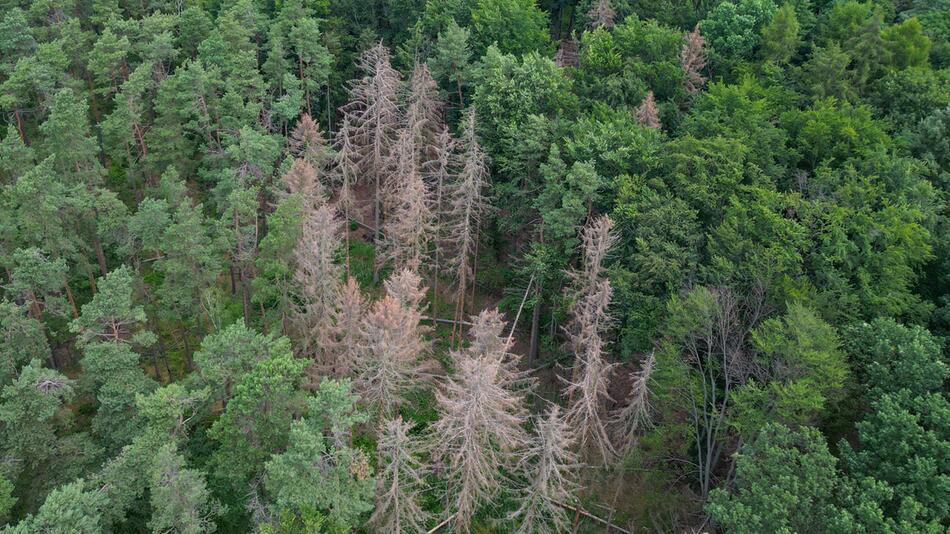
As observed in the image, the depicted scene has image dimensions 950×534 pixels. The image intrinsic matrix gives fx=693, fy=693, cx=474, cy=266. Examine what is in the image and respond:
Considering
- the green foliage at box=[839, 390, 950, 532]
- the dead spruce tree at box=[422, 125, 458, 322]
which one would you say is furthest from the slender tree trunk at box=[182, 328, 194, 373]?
the green foliage at box=[839, 390, 950, 532]

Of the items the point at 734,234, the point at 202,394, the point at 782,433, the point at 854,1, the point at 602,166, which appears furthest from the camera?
the point at 854,1

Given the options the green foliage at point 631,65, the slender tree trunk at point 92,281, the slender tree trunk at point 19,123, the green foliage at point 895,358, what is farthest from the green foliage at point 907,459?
the slender tree trunk at point 19,123

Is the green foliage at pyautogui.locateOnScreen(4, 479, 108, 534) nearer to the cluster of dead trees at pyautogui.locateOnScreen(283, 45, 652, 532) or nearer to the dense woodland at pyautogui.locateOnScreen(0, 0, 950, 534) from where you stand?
the dense woodland at pyautogui.locateOnScreen(0, 0, 950, 534)

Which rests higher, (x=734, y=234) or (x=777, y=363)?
(x=734, y=234)

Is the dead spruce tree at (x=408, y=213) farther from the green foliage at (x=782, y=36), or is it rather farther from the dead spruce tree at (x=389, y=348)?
the green foliage at (x=782, y=36)

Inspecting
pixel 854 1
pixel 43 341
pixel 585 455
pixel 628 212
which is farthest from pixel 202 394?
pixel 854 1

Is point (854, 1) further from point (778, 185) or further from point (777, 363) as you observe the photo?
point (777, 363)
